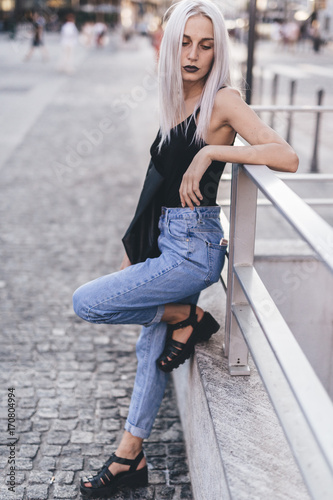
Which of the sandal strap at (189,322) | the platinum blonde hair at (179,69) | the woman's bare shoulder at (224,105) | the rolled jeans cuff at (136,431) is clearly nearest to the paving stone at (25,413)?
the rolled jeans cuff at (136,431)

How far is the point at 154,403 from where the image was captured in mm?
2701

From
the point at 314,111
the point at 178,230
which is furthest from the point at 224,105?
the point at 314,111

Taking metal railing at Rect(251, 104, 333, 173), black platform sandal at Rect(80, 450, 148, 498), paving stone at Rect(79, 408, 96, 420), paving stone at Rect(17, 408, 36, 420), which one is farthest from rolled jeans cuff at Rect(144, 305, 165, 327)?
metal railing at Rect(251, 104, 333, 173)

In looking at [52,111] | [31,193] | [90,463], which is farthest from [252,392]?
[52,111]

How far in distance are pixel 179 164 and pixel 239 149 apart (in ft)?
1.03

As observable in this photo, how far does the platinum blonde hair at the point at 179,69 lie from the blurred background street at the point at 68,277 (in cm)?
102

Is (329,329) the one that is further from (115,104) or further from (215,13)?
(115,104)

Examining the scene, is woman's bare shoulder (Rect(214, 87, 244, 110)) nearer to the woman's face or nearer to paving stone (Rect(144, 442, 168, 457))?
the woman's face

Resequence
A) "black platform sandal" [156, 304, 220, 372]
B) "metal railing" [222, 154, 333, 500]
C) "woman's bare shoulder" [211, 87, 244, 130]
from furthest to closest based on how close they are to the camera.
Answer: "black platform sandal" [156, 304, 220, 372] < "woman's bare shoulder" [211, 87, 244, 130] < "metal railing" [222, 154, 333, 500]

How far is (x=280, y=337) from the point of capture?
1852mm

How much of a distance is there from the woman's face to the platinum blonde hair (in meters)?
0.02

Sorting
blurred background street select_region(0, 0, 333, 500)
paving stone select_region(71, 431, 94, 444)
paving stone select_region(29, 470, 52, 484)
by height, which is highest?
paving stone select_region(29, 470, 52, 484)

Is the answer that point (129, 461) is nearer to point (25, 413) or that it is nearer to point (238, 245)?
point (25, 413)

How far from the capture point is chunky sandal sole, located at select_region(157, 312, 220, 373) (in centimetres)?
262
